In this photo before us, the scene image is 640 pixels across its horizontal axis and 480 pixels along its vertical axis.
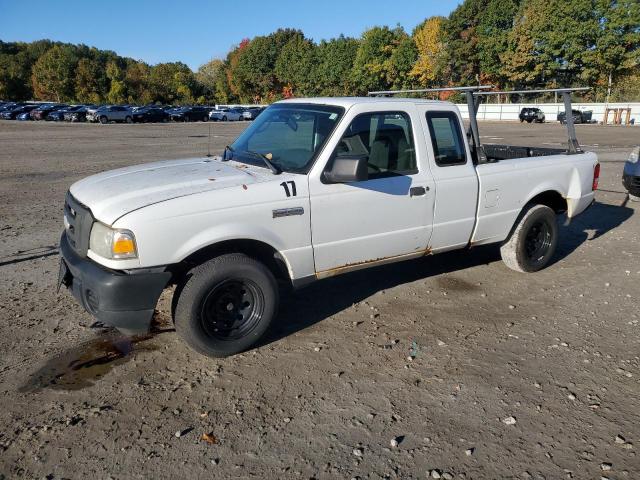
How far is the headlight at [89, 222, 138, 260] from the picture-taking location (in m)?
Result: 3.52

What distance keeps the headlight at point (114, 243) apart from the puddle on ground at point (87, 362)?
0.91 meters

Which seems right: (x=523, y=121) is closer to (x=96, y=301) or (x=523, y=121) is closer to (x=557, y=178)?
(x=557, y=178)

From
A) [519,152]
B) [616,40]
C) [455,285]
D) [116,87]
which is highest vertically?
[616,40]

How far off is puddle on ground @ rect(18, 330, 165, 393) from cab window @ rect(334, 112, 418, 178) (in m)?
2.36

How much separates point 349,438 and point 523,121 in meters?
54.6

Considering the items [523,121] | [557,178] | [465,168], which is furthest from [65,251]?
[523,121]

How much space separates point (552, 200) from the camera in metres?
6.41

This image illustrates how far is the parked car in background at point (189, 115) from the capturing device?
51.5m

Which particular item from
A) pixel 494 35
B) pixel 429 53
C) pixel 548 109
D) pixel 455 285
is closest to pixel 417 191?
pixel 455 285

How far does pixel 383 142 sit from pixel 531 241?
2603mm

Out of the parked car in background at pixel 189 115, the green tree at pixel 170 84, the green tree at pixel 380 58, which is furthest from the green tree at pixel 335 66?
the parked car in background at pixel 189 115

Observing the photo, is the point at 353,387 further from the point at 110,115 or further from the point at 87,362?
the point at 110,115

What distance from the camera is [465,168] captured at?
517cm

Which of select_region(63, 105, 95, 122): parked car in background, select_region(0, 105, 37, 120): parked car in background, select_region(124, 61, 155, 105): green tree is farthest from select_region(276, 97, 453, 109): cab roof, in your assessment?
select_region(124, 61, 155, 105): green tree
